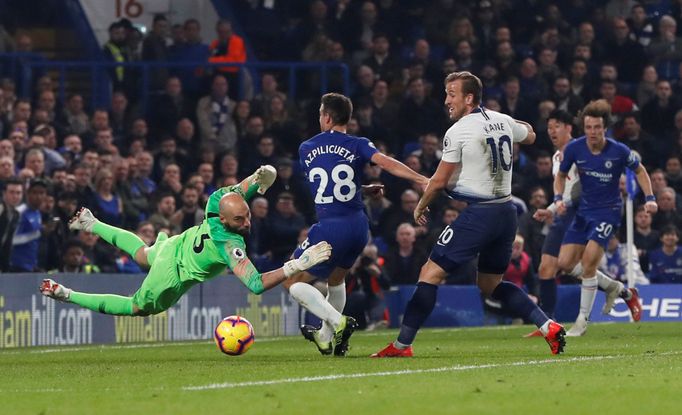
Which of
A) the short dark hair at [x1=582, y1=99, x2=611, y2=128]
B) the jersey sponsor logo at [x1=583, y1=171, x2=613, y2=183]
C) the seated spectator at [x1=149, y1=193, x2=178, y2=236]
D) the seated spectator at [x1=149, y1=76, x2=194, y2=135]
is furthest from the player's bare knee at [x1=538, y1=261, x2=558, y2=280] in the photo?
the seated spectator at [x1=149, y1=76, x2=194, y2=135]

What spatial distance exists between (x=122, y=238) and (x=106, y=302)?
78cm

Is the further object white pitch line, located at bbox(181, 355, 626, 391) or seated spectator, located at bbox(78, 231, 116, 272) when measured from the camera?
seated spectator, located at bbox(78, 231, 116, 272)

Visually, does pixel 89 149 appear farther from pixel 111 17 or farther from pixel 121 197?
pixel 111 17

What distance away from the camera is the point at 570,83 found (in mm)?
26469

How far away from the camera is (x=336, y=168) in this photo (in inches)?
529

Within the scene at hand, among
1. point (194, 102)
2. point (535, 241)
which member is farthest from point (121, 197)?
point (535, 241)

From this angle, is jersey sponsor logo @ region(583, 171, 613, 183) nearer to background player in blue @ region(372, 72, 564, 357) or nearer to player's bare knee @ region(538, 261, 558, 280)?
player's bare knee @ region(538, 261, 558, 280)

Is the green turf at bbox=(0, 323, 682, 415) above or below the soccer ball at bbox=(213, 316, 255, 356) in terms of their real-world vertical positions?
below

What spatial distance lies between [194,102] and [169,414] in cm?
1640

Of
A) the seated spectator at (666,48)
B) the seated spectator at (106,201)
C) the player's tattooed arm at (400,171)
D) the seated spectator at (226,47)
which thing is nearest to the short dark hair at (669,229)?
the seated spectator at (666,48)

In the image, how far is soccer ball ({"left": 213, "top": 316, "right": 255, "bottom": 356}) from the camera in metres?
13.5

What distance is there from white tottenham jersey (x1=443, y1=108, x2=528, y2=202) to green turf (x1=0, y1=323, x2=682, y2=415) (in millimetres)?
1355

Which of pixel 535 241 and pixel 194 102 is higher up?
pixel 194 102

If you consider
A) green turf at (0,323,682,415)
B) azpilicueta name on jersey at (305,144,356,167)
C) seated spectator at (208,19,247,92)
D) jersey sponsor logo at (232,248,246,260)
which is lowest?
green turf at (0,323,682,415)
